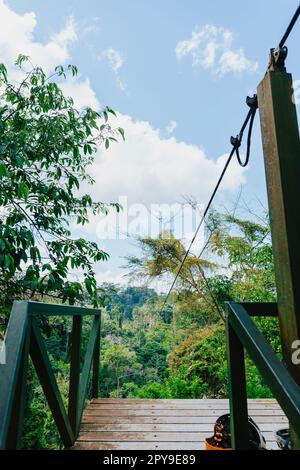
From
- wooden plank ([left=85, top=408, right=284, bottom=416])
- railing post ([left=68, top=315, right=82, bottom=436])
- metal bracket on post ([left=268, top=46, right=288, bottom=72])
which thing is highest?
metal bracket on post ([left=268, top=46, right=288, bottom=72])

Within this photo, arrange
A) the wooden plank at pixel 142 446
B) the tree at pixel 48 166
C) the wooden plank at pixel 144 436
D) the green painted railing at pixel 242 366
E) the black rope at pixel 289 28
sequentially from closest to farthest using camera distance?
the green painted railing at pixel 242 366
the black rope at pixel 289 28
the wooden plank at pixel 142 446
the wooden plank at pixel 144 436
the tree at pixel 48 166

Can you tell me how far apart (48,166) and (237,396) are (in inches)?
73.1

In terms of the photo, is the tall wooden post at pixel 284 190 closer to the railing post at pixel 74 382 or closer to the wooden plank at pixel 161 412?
the railing post at pixel 74 382

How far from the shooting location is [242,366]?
1000mm

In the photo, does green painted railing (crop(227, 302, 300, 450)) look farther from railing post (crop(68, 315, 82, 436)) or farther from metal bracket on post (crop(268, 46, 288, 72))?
railing post (crop(68, 315, 82, 436))

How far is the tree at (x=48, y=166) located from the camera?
1863mm

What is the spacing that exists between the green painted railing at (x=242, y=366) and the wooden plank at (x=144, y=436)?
0.86 meters

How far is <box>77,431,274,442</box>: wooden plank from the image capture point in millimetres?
1634

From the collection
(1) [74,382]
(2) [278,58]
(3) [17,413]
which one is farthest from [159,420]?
(2) [278,58]

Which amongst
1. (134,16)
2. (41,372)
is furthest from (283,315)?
(134,16)

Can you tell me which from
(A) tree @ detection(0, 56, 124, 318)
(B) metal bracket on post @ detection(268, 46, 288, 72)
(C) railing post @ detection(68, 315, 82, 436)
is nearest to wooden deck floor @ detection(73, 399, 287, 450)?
(C) railing post @ detection(68, 315, 82, 436)

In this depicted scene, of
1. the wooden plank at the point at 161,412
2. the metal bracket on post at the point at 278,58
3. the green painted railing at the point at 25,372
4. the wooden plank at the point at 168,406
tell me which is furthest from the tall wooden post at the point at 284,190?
the wooden plank at the point at 168,406

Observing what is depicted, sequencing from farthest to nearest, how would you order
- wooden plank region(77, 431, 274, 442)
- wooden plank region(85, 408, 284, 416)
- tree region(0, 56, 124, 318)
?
wooden plank region(85, 408, 284, 416), tree region(0, 56, 124, 318), wooden plank region(77, 431, 274, 442)

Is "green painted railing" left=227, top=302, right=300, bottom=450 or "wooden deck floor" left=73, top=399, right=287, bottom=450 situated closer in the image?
"green painted railing" left=227, top=302, right=300, bottom=450
